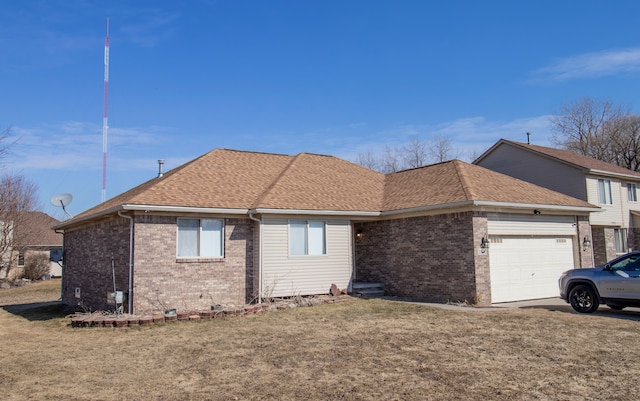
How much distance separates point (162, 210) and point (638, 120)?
4399 cm

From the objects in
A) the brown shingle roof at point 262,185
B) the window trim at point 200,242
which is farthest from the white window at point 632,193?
the window trim at point 200,242

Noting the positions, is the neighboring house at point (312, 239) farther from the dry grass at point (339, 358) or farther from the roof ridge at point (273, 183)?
the dry grass at point (339, 358)

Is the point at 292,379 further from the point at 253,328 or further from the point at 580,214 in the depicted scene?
the point at 580,214

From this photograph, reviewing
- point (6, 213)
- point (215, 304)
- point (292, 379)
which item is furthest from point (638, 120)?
point (6, 213)

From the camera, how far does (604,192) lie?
26.4 meters

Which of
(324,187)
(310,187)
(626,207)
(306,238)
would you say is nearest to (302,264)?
(306,238)

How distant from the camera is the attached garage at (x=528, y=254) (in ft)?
50.9

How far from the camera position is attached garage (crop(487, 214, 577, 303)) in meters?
15.5

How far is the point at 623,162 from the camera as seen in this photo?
43.2 meters

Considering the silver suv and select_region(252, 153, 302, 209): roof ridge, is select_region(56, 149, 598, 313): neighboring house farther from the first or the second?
the silver suv

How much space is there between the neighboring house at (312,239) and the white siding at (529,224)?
1.8 inches

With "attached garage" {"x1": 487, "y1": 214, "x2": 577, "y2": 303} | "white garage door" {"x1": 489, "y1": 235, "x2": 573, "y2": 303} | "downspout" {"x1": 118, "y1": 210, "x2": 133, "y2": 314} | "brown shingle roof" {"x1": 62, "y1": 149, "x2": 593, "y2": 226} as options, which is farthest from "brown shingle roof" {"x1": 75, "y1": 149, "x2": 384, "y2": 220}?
"white garage door" {"x1": 489, "y1": 235, "x2": 573, "y2": 303}

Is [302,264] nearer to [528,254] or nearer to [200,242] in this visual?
[200,242]

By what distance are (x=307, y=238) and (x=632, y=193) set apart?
882 inches
